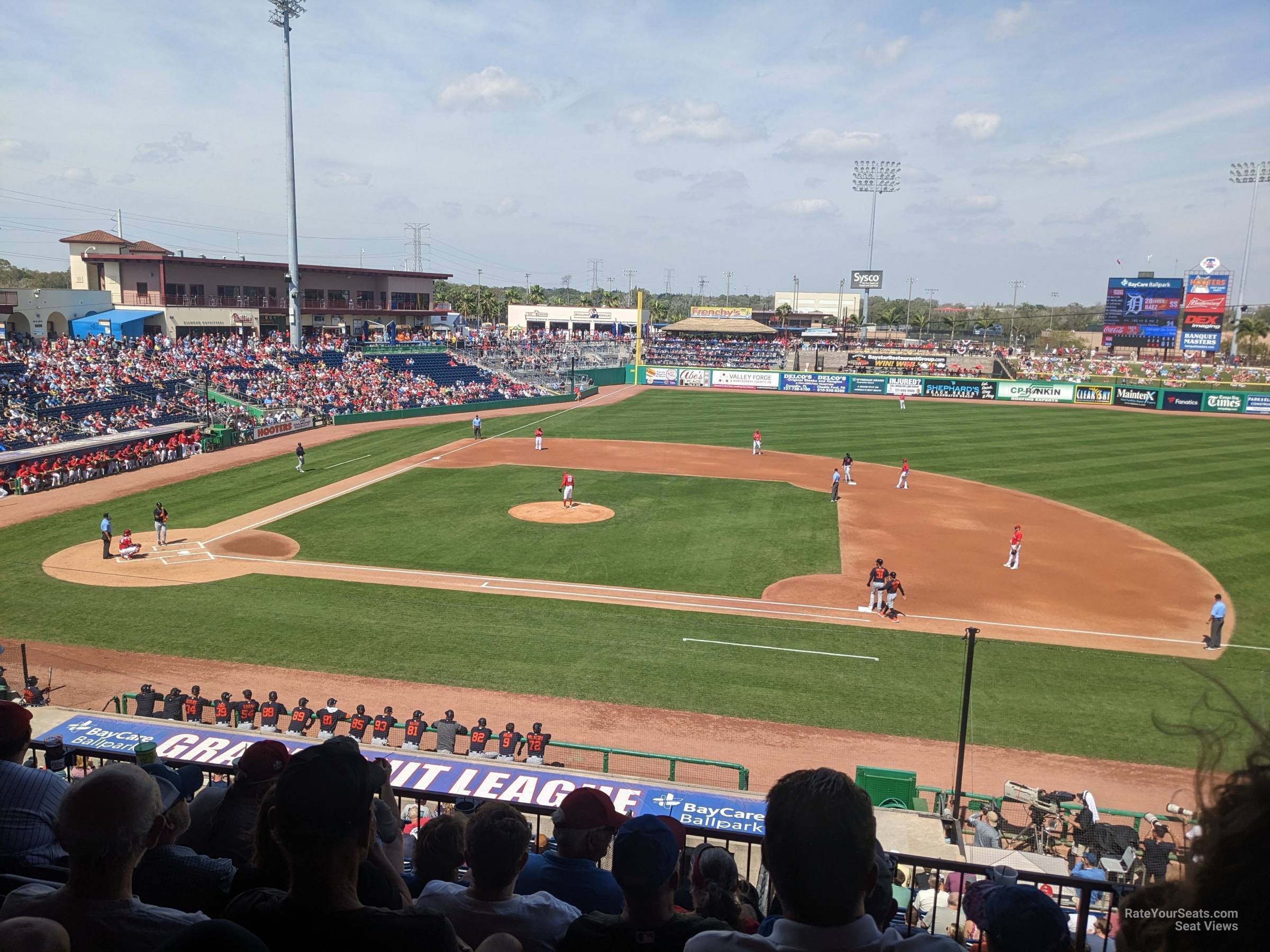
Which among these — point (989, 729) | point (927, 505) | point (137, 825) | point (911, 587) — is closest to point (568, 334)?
point (927, 505)

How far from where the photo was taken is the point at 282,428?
4850cm

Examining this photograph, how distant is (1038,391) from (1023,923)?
76.0 m

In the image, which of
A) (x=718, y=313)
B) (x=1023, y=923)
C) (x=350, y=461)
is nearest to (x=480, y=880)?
(x=1023, y=923)

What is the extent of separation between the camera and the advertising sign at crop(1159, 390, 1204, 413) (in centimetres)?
6438

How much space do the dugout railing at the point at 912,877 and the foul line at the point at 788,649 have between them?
934 centimetres

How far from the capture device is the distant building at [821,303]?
516 feet

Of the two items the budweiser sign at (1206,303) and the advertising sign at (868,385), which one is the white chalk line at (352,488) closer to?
the advertising sign at (868,385)

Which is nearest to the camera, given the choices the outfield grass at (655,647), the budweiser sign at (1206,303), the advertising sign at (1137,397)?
the outfield grass at (655,647)

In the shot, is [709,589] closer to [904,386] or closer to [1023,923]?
[1023,923]

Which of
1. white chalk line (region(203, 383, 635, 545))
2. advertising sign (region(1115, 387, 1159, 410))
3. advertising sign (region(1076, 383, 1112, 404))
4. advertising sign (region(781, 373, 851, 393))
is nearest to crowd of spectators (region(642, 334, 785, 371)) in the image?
advertising sign (region(781, 373, 851, 393))

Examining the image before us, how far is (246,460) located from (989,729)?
3545 cm

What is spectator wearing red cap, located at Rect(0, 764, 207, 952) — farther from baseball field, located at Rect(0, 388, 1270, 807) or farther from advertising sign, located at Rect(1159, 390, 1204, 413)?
advertising sign, located at Rect(1159, 390, 1204, 413)

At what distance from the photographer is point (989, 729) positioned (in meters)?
16.3

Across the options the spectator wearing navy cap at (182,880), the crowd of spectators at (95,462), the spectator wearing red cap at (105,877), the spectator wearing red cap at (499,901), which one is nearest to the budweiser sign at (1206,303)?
the crowd of spectators at (95,462)
